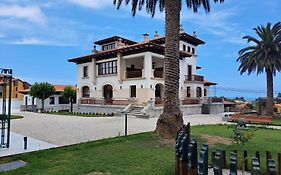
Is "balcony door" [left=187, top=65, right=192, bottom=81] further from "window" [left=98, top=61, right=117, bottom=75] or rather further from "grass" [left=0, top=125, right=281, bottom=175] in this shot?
"grass" [left=0, top=125, right=281, bottom=175]

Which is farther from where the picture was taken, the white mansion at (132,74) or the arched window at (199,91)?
the arched window at (199,91)

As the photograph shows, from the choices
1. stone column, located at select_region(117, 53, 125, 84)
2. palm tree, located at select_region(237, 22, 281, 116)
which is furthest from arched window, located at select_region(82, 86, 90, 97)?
palm tree, located at select_region(237, 22, 281, 116)

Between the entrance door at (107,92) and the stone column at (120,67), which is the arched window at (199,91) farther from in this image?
the entrance door at (107,92)

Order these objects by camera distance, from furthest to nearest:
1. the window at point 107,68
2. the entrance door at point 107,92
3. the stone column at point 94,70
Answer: the stone column at point 94,70 → the entrance door at point 107,92 → the window at point 107,68

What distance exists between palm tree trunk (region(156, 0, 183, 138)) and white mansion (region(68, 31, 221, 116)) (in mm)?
16668

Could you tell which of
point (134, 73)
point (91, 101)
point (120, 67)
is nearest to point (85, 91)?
point (91, 101)

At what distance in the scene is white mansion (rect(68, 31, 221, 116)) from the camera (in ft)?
97.0

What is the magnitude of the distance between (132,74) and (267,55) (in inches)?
641

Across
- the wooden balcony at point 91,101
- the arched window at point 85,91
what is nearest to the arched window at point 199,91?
the wooden balcony at point 91,101

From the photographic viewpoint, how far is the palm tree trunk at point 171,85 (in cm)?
1072

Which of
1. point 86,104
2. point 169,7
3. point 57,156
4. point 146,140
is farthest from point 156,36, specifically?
point 57,156

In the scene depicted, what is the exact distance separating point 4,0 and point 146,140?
1053 centimetres

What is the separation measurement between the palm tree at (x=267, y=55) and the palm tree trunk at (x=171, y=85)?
65.7ft

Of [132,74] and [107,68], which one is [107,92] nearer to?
[107,68]
